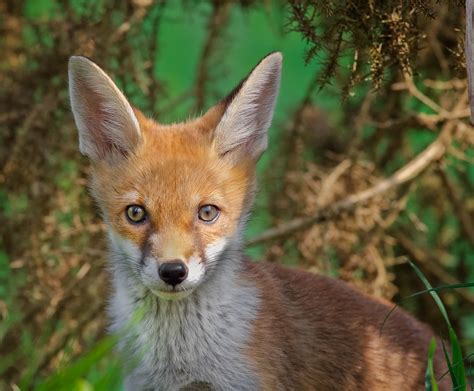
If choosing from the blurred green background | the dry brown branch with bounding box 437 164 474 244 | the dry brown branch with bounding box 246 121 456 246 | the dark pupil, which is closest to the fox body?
the dark pupil

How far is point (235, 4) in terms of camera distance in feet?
21.6

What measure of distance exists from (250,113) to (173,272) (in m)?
0.99

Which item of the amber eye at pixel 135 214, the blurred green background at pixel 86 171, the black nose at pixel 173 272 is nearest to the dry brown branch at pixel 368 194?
the blurred green background at pixel 86 171

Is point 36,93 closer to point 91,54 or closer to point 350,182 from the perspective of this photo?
point 91,54

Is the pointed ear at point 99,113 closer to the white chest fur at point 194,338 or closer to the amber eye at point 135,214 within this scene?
the amber eye at point 135,214

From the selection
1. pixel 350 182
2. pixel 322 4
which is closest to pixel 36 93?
pixel 350 182

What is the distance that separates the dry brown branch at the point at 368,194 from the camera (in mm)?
5867

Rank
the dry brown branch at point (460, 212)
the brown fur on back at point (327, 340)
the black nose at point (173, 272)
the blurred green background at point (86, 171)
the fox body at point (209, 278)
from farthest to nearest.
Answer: the dry brown branch at point (460, 212) → the blurred green background at point (86, 171) → the brown fur on back at point (327, 340) → the fox body at point (209, 278) → the black nose at point (173, 272)

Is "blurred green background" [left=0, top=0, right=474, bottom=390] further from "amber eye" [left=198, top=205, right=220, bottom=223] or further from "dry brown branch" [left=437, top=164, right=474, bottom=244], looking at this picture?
"amber eye" [left=198, top=205, right=220, bottom=223]

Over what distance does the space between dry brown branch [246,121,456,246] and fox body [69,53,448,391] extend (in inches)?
54.6

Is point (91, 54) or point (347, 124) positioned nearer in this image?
point (91, 54)

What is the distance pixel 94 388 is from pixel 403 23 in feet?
7.04

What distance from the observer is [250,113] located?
4.25 metres

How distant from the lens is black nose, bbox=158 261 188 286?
358 cm
